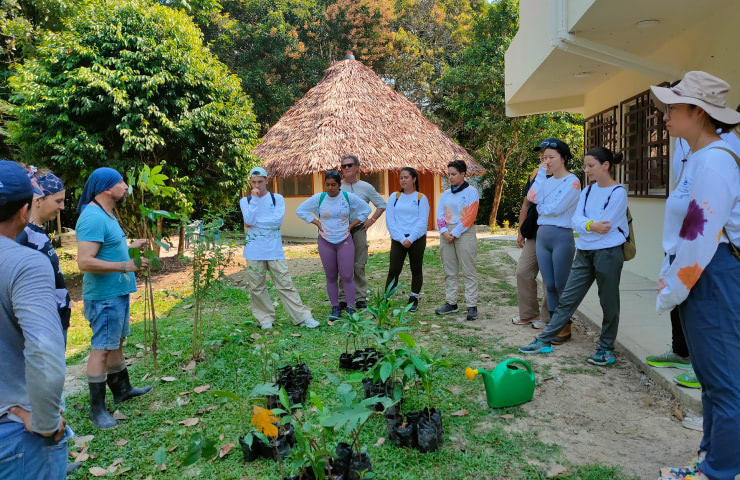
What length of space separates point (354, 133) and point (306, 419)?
37.9ft

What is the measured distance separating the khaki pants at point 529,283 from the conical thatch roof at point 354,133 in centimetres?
856

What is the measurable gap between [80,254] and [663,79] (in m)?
6.37

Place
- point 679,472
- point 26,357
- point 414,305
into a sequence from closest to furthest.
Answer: point 26,357 < point 679,472 < point 414,305

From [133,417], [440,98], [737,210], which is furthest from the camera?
[440,98]

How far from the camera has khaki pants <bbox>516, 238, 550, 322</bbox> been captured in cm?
495

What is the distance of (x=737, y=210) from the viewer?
6.84ft

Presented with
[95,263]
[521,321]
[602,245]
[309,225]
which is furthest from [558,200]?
[309,225]

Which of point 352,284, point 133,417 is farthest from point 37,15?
point 133,417

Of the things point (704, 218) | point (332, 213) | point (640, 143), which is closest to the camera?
point (704, 218)

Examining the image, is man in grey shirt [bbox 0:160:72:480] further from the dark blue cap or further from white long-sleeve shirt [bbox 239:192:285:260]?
white long-sleeve shirt [bbox 239:192:285:260]

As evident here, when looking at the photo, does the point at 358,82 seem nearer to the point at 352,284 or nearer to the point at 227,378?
the point at 352,284

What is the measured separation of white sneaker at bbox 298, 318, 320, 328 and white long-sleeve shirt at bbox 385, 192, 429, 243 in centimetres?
140

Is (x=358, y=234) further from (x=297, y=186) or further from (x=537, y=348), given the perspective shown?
(x=297, y=186)

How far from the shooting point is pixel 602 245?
3828 mm
